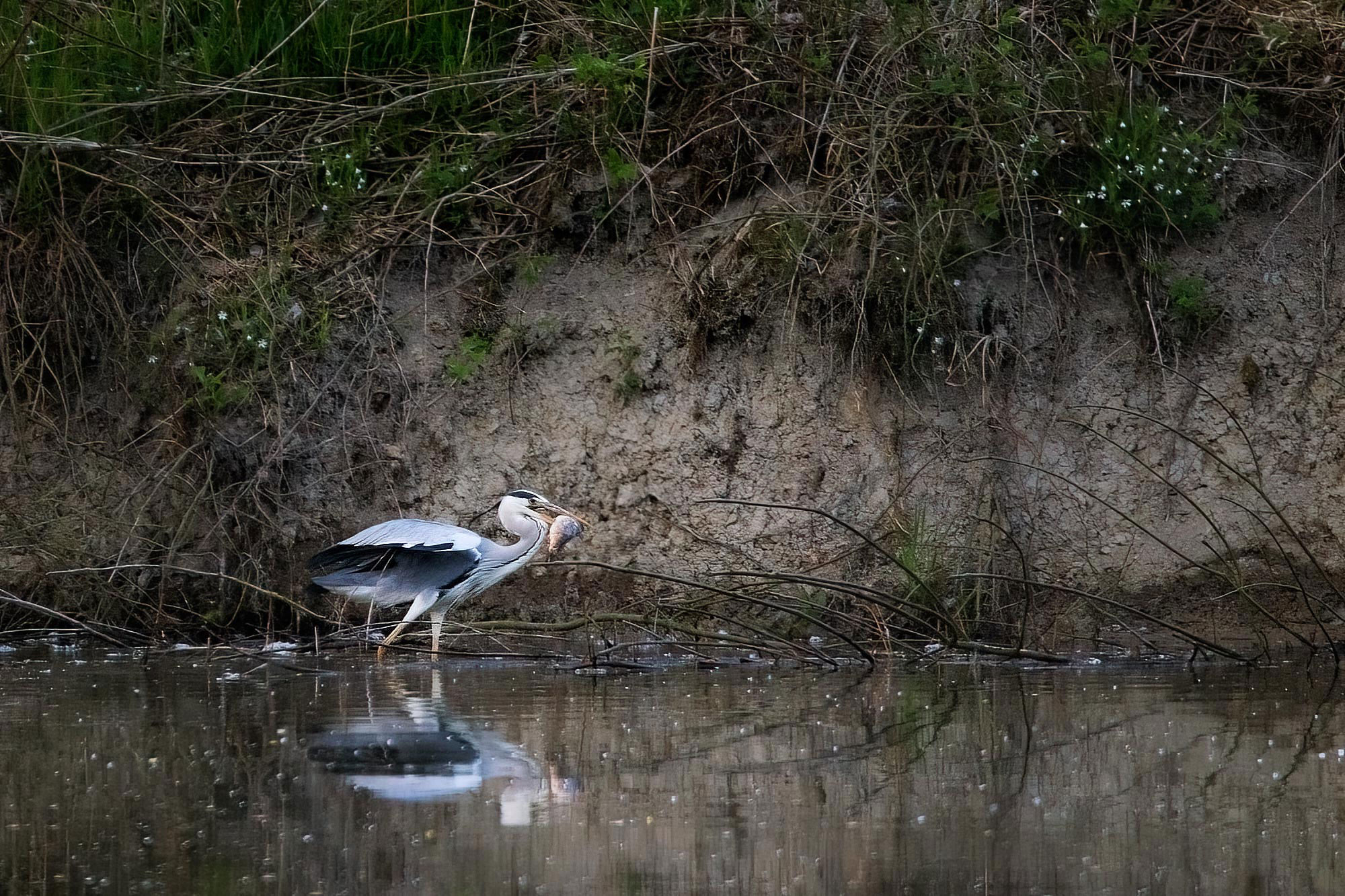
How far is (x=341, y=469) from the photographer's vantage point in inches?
365

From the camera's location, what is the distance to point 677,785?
4.75 meters

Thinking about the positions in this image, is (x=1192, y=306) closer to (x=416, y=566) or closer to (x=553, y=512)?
(x=553, y=512)

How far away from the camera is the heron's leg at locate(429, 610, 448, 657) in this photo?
26.9ft

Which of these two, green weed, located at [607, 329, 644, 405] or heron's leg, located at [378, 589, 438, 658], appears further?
green weed, located at [607, 329, 644, 405]

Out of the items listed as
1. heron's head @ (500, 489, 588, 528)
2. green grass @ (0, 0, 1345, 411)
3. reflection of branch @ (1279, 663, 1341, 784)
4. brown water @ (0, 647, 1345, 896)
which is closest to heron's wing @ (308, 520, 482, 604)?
heron's head @ (500, 489, 588, 528)

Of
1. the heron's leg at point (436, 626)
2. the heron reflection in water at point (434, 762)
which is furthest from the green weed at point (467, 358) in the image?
the heron reflection in water at point (434, 762)

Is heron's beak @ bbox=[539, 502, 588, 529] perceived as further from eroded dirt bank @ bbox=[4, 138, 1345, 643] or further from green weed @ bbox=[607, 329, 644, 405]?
green weed @ bbox=[607, 329, 644, 405]

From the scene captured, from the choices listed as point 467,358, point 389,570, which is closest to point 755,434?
point 467,358

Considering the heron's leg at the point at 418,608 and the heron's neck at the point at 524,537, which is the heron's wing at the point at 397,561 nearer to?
the heron's leg at the point at 418,608

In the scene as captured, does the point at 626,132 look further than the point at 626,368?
Yes

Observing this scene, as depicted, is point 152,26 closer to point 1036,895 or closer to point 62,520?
point 62,520

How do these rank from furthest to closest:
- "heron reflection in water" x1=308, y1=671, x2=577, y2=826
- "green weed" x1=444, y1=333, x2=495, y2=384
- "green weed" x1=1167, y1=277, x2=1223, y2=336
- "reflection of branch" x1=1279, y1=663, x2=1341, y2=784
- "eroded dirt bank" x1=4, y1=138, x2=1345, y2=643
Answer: "green weed" x1=444, y1=333, x2=495, y2=384, "green weed" x1=1167, y1=277, x2=1223, y2=336, "eroded dirt bank" x1=4, y1=138, x2=1345, y2=643, "reflection of branch" x1=1279, y1=663, x2=1341, y2=784, "heron reflection in water" x1=308, y1=671, x2=577, y2=826

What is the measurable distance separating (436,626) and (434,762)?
3.30 metres

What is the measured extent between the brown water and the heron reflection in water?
2 centimetres
